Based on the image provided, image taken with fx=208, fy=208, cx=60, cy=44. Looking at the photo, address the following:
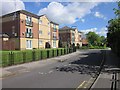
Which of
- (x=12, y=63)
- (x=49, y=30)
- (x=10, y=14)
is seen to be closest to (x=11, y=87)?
(x=12, y=63)

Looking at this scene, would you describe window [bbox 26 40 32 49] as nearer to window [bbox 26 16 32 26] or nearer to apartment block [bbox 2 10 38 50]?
apartment block [bbox 2 10 38 50]

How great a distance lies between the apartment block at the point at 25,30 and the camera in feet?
145

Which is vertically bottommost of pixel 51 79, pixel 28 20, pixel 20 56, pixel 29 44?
pixel 51 79

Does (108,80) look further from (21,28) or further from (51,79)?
(21,28)

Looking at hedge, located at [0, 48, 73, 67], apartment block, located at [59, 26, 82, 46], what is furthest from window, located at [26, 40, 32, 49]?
apartment block, located at [59, 26, 82, 46]

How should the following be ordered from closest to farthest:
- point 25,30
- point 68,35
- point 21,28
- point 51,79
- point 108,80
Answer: point 51,79 < point 108,80 < point 21,28 < point 25,30 < point 68,35

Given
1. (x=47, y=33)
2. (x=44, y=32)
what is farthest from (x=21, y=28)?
(x=47, y=33)

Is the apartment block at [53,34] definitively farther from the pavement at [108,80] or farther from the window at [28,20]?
the pavement at [108,80]

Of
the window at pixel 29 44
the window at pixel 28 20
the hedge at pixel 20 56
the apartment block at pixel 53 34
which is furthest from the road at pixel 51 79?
the apartment block at pixel 53 34

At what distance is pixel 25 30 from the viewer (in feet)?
152

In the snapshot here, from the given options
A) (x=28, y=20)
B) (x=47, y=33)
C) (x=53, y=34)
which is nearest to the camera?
(x=28, y=20)

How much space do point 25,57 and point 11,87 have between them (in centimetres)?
1201

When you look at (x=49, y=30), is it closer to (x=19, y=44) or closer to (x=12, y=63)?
(x=19, y=44)

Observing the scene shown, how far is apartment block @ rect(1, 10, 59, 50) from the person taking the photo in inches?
1746
